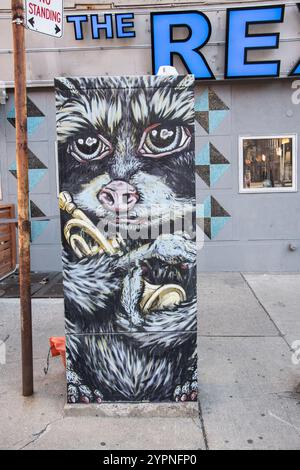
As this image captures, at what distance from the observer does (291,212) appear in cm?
729

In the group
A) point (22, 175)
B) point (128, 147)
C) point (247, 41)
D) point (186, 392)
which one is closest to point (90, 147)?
point (128, 147)

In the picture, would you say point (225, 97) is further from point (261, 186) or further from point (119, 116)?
point (119, 116)

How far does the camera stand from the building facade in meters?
6.91

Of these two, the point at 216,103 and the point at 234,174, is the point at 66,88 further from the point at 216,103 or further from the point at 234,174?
the point at 234,174

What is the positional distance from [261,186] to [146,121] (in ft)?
15.3

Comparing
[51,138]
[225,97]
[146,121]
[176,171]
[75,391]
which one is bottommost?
[75,391]

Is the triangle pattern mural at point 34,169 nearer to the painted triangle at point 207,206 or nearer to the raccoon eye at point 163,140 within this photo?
the painted triangle at point 207,206

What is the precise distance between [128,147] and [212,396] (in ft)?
6.57

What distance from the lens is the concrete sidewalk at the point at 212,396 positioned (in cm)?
288

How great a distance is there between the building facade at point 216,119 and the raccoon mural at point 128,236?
4.28 metres

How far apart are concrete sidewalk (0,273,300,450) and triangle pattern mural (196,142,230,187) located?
2483 mm

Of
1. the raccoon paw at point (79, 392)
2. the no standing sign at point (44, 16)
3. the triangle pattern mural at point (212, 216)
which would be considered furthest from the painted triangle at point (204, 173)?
the raccoon paw at point (79, 392)

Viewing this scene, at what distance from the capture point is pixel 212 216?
735 centimetres

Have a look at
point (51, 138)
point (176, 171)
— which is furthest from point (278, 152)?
point (176, 171)
